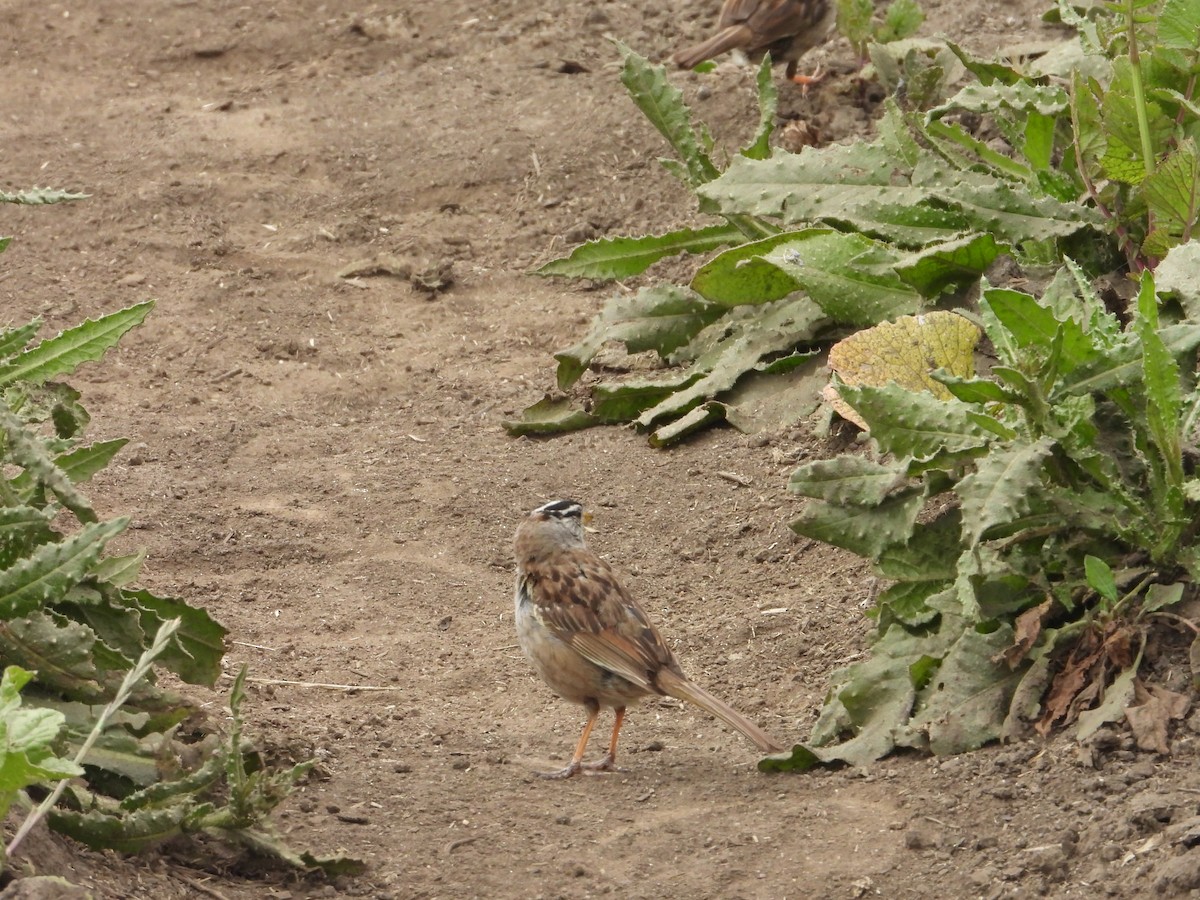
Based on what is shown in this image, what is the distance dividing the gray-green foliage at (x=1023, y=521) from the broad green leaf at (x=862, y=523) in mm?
11

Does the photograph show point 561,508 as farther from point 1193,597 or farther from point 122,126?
point 122,126

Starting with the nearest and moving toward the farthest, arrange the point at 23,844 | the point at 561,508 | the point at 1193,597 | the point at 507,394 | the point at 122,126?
the point at 23,844
the point at 1193,597
the point at 561,508
the point at 507,394
the point at 122,126

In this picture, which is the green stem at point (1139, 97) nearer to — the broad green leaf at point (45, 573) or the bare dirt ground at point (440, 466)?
the bare dirt ground at point (440, 466)

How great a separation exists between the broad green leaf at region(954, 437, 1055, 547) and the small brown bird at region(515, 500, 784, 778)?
1032 millimetres

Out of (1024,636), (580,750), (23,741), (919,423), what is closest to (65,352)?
(23,741)

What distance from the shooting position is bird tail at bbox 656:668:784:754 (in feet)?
17.9

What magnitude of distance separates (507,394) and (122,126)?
4.52 meters

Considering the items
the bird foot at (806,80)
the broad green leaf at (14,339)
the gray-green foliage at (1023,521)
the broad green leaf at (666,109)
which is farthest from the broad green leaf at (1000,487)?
the bird foot at (806,80)

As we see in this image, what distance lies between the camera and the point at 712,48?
36.7 feet

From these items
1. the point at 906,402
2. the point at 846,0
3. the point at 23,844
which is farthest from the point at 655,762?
the point at 846,0

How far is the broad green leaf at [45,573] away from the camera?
4.53 meters

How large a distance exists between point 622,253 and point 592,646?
10.5 feet

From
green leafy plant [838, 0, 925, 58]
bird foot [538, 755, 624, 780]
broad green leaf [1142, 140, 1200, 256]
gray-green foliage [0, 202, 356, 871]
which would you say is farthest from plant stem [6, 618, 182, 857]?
green leafy plant [838, 0, 925, 58]

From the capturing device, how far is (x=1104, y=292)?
6762mm
